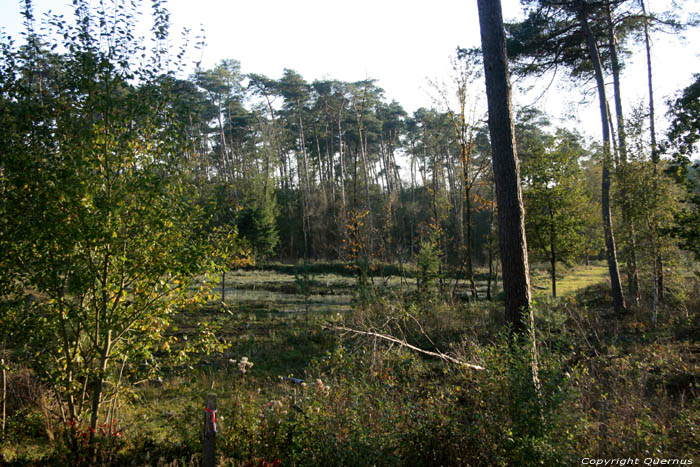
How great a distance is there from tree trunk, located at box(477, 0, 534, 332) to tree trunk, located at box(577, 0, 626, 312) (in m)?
8.17

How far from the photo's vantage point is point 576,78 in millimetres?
16109

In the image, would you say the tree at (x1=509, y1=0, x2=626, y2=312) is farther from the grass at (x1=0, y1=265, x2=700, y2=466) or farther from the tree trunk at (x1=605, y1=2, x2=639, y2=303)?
the grass at (x1=0, y1=265, x2=700, y2=466)

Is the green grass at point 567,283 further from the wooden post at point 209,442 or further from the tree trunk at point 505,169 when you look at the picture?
the wooden post at point 209,442

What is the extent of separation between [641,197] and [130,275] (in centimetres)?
1160

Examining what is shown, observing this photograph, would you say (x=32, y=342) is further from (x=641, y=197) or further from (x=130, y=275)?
(x=641, y=197)

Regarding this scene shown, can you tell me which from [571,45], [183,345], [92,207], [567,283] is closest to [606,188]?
[571,45]

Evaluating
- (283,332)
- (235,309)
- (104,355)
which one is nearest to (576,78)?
(283,332)

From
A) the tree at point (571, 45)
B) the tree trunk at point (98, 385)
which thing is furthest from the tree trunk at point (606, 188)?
the tree trunk at point (98, 385)

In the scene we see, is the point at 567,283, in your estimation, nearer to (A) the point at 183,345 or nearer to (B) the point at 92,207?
(A) the point at 183,345

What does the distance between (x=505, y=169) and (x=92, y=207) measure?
16.5 feet

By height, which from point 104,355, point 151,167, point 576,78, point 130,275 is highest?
point 576,78

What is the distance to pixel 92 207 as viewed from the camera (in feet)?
13.7

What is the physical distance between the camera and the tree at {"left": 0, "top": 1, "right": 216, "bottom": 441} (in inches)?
164

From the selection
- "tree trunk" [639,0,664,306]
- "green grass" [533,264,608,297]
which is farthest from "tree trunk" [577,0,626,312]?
"green grass" [533,264,608,297]
